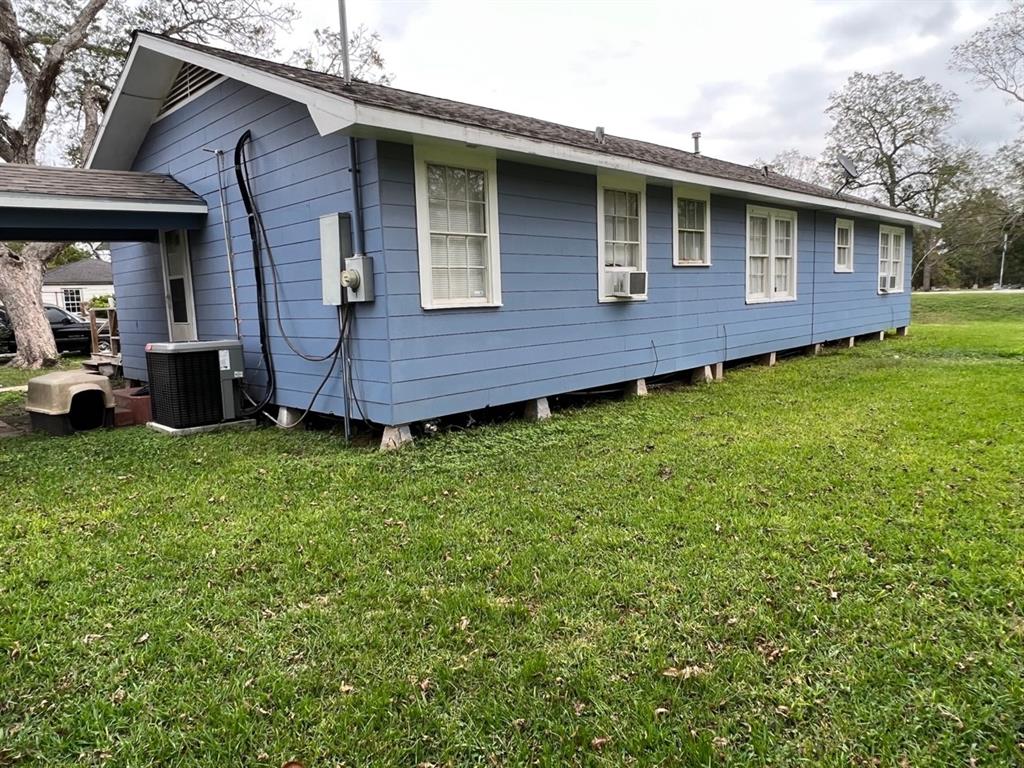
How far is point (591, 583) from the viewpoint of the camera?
2.86m

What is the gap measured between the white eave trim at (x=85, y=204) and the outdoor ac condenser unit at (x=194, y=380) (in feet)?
Answer: 4.53

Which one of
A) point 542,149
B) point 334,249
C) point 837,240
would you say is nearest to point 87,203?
point 334,249

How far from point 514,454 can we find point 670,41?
14451mm

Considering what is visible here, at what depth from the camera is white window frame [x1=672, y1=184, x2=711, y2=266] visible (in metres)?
7.88

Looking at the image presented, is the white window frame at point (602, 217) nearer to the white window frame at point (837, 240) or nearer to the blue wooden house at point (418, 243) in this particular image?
the blue wooden house at point (418, 243)

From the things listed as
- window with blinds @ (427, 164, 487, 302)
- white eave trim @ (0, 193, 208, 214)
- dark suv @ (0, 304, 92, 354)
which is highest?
white eave trim @ (0, 193, 208, 214)

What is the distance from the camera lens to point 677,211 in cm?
796

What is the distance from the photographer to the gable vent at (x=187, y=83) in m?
6.72

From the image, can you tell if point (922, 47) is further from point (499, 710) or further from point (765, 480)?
point (499, 710)

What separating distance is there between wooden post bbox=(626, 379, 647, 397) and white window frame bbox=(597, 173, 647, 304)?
102 centimetres

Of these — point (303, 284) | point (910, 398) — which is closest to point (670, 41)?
point (910, 398)

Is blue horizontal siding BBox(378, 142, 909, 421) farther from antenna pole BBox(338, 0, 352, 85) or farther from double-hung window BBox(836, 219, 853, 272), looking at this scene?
double-hung window BBox(836, 219, 853, 272)

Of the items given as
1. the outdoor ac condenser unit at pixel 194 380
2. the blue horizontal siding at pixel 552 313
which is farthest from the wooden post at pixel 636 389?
the outdoor ac condenser unit at pixel 194 380

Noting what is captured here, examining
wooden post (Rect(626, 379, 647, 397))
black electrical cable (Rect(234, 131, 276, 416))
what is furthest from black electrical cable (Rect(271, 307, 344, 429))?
wooden post (Rect(626, 379, 647, 397))
